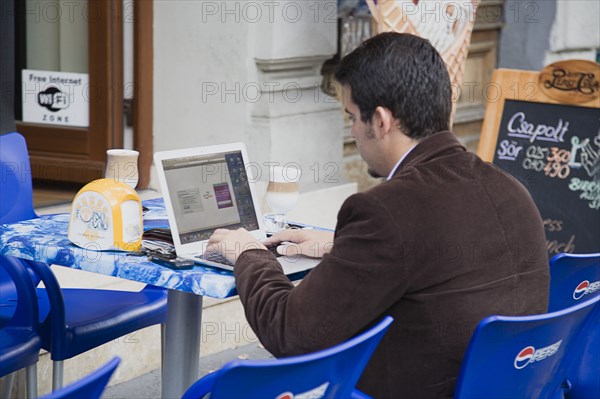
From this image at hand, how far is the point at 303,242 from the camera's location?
252 cm

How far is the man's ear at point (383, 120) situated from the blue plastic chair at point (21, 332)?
118 centimetres

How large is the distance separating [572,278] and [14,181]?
5.69ft

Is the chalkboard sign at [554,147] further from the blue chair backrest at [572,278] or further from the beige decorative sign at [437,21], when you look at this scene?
the blue chair backrest at [572,278]

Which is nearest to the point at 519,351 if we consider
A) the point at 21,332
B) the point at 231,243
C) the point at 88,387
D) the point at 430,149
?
the point at 430,149

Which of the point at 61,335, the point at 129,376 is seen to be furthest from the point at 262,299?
the point at 129,376

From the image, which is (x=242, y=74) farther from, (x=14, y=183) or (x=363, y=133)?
(x=363, y=133)

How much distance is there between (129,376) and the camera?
3.82 m

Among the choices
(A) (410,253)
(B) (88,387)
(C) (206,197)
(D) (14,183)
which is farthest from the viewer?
(D) (14,183)

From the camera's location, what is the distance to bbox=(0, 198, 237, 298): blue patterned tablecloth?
2225mm

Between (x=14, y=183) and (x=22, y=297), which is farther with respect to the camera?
(x=14, y=183)

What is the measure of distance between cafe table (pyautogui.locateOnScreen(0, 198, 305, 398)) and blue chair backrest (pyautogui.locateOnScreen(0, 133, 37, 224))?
37 cm

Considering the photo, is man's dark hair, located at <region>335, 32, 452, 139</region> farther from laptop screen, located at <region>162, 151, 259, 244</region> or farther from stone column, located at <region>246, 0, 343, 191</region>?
stone column, located at <region>246, 0, 343, 191</region>

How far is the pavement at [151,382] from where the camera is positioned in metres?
3.69

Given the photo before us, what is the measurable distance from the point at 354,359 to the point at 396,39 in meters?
0.74
